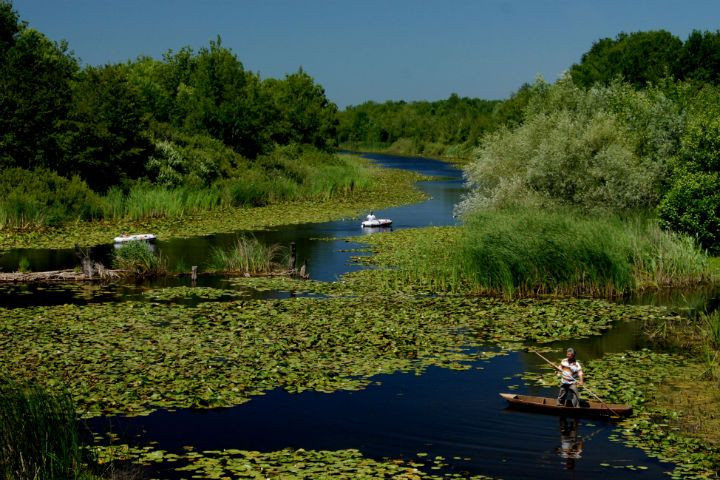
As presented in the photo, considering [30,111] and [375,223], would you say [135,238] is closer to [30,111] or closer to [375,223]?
[375,223]

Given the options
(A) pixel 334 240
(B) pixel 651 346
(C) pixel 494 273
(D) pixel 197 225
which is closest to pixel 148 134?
(D) pixel 197 225

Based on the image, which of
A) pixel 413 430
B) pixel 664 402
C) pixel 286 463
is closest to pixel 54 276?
pixel 413 430

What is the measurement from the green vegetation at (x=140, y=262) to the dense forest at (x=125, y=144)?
18799 millimetres

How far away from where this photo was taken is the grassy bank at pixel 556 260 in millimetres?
34031

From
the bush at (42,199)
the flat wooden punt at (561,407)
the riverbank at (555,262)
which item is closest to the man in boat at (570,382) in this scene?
the flat wooden punt at (561,407)

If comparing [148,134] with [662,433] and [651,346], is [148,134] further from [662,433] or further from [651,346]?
[662,433]

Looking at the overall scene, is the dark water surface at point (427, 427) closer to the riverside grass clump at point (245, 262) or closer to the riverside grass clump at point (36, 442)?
the riverside grass clump at point (36, 442)

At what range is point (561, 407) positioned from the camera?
20.2 metres

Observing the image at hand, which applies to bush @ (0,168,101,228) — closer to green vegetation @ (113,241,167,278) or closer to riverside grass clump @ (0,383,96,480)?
green vegetation @ (113,241,167,278)

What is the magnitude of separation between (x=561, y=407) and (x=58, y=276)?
25.4 m

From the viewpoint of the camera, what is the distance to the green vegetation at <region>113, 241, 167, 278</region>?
38.6 m

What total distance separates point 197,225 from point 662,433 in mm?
44284

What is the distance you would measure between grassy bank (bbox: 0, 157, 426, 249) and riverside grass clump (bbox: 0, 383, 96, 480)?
35469 mm

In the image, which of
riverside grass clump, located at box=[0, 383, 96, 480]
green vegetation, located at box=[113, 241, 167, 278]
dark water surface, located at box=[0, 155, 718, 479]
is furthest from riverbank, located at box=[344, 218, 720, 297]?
riverside grass clump, located at box=[0, 383, 96, 480]
